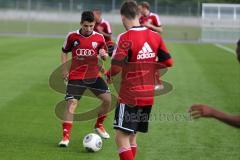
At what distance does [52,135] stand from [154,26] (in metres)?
7.52

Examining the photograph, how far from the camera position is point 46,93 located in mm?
15211

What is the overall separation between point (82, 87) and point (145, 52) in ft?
8.79

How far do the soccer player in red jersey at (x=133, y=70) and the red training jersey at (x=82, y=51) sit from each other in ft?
7.75

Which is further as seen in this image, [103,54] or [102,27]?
[102,27]

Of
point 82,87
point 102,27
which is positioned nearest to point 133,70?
point 82,87

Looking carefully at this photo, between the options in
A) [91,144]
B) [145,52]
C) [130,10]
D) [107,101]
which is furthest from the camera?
[107,101]

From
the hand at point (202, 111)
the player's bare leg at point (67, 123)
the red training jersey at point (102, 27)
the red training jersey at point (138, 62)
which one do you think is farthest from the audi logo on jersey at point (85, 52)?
the hand at point (202, 111)

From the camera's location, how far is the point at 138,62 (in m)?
7.07

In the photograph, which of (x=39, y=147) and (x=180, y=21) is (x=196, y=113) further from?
(x=180, y=21)

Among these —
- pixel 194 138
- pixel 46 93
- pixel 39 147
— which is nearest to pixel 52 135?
pixel 39 147

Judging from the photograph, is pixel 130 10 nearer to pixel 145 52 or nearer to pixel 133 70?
pixel 145 52

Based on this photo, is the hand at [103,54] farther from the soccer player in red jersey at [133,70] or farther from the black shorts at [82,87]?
the soccer player in red jersey at [133,70]

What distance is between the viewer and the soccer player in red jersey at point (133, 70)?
6996mm

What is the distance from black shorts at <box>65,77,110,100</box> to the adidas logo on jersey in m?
2.65
